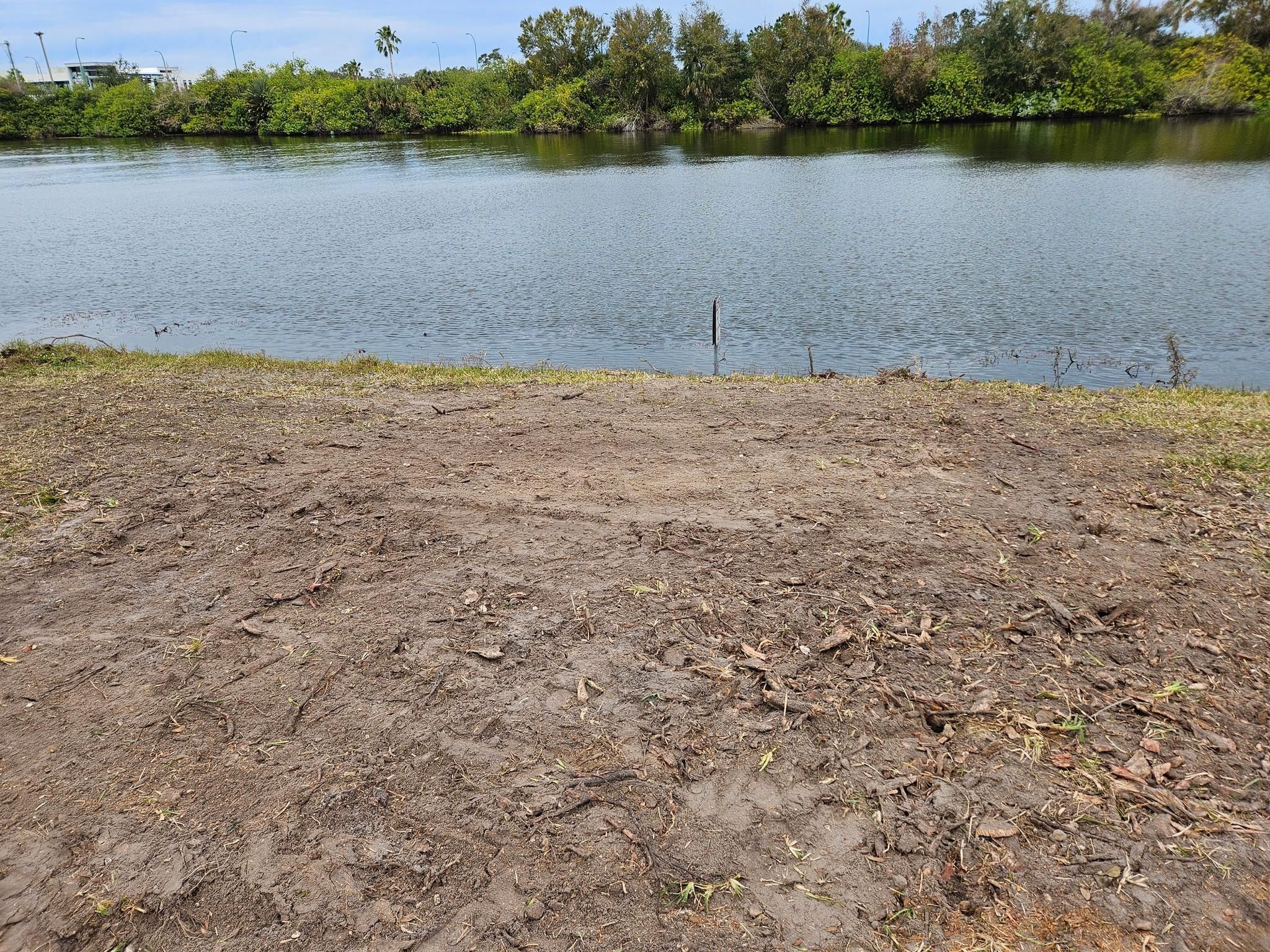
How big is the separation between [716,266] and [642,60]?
79518 millimetres

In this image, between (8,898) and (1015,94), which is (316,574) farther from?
(1015,94)

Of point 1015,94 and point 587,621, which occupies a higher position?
point 1015,94

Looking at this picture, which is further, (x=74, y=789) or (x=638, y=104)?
(x=638, y=104)

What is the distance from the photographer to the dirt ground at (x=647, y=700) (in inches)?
119

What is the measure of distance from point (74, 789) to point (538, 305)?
614 inches

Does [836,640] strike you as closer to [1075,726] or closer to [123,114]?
[1075,726]

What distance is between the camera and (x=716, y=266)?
68.1 ft

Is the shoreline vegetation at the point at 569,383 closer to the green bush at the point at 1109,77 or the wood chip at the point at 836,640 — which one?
the wood chip at the point at 836,640

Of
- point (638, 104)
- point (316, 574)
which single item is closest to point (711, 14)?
point (638, 104)

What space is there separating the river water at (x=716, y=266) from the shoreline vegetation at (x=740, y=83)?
2739 cm

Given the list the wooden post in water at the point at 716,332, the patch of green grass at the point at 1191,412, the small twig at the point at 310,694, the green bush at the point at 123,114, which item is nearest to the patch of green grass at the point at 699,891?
the small twig at the point at 310,694

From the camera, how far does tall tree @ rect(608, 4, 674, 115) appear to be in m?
88.2

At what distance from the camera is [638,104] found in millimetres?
89938

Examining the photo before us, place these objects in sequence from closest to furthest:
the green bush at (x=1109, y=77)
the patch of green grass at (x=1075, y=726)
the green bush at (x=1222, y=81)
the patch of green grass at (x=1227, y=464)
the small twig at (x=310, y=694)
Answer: the patch of green grass at (x=1075, y=726) → the small twig at (x=310, y=694) → the patch of green grass at (x=1227, y=464) → the green bush at (x=1222, y=81) → the green bush at (x=1109, y=77)
